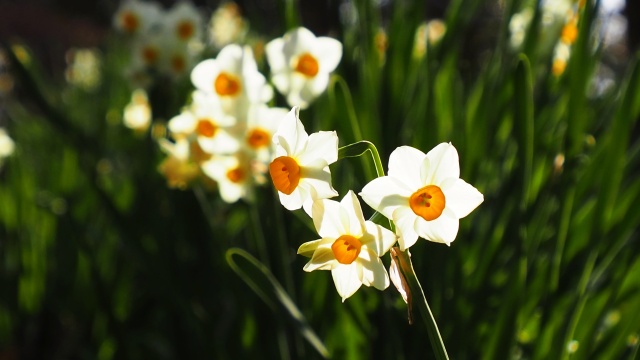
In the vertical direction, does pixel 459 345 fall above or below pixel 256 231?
below

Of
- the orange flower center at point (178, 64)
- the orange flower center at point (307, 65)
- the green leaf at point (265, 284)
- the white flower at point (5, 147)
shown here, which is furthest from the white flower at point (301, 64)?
the white flower at point (5, 147)

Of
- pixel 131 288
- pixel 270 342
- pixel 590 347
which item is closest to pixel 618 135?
pixel 590 347

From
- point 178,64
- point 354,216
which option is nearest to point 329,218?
point 354,216

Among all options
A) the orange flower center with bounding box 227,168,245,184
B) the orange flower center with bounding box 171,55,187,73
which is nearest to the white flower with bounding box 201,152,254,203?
the orange flower center with bounding box 227,168,245,184

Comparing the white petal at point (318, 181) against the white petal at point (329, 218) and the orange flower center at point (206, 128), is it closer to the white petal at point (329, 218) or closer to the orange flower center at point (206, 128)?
the white petal at point (329, 218)

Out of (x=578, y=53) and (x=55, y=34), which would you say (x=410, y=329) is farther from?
(x=55, y=34)

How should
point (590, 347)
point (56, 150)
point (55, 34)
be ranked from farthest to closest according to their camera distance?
point (55, 34) → point (56, 150) → point (590, 347)

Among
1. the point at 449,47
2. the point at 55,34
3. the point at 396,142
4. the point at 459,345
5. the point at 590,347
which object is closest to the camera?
the point at 590,347
